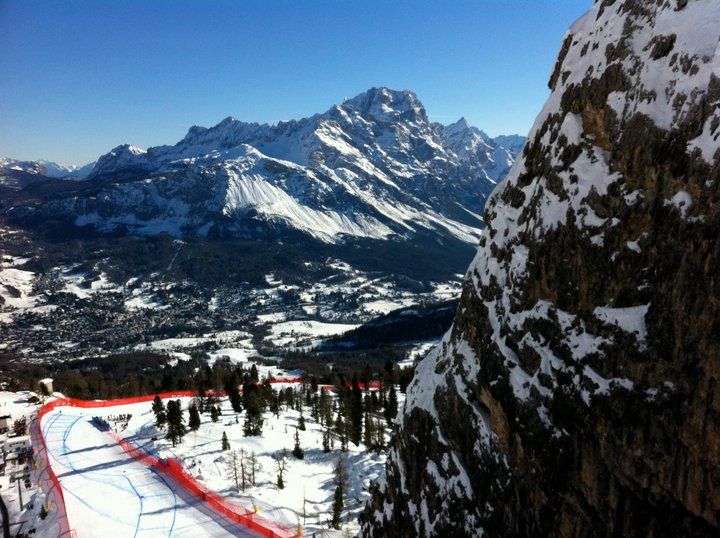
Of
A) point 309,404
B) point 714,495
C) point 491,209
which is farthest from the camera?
point 309,404

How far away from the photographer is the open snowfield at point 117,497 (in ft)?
172

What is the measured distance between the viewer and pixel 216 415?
9675 cm

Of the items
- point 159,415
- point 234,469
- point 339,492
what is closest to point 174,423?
point 159,415

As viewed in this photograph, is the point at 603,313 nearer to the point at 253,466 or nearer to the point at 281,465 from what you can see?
the point at 253,466

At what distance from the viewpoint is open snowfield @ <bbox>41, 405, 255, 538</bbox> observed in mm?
52406

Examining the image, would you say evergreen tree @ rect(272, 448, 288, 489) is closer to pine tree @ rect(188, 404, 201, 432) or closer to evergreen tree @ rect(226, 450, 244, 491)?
evergreen tree @ rect(226, 450, 244, 491)

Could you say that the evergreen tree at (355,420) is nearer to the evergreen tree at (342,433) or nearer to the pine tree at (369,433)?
the pine tree at (369,433)

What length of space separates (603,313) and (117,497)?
212ft

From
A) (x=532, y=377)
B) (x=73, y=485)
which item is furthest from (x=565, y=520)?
(x=73, y=485)

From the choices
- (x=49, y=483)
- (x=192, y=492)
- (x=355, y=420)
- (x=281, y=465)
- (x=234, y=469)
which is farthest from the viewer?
(x=355, y=420)

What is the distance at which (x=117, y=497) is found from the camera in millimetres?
60312

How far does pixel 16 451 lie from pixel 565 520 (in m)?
85.9

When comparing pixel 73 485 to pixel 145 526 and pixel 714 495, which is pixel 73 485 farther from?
pixel 714 495

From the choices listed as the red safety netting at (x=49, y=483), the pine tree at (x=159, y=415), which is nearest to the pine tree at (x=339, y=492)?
the red safety netting at (x=49, y=483)
